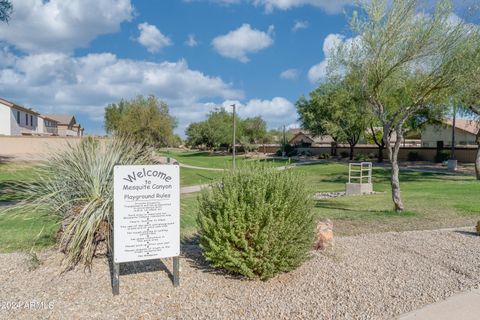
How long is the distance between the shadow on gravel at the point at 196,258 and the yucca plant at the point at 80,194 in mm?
1178

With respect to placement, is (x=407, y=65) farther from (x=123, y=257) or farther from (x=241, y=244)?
(x=123, y=257)

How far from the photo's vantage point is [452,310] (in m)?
4.23

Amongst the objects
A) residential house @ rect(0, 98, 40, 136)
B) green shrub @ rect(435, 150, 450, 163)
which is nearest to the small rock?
green shrub @ rect(435, 150, 450, 163)

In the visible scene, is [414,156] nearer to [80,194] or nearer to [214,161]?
[214,161]

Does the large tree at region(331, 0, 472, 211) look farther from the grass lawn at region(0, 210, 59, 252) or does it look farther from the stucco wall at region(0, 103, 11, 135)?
the stucco wall at region(0, 103, 11, 135)

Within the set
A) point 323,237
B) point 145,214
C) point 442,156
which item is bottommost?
point 323,237

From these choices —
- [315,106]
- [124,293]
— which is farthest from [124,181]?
[315,106]

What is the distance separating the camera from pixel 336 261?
5715 mm

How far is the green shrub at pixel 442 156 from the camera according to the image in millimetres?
40500

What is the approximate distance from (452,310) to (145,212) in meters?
3.54

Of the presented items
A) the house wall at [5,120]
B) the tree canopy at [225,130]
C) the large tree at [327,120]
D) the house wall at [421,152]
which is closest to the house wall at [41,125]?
the house wall at [5,120]

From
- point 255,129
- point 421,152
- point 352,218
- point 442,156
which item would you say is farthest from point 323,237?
point 255,129

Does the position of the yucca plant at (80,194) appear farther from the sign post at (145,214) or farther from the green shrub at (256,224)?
the green shrub at (256,224)

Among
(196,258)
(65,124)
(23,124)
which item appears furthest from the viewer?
(65,124)
